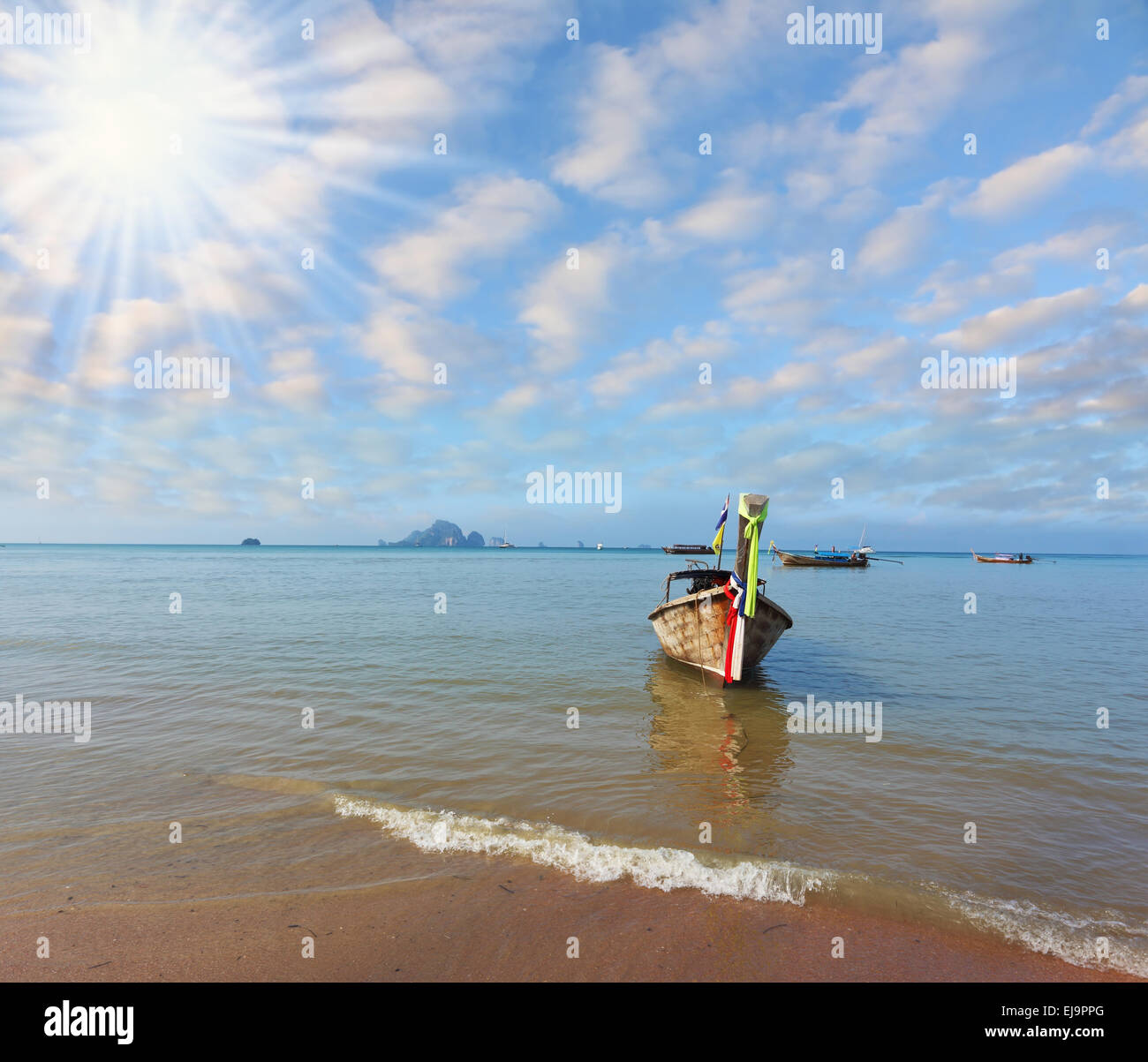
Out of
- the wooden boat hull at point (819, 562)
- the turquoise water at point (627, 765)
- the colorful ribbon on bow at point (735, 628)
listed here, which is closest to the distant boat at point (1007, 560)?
the wooden boat hull at point (819, 562)

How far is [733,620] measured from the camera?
1551 centimetres

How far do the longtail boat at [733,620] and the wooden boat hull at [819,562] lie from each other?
82524 millimetres

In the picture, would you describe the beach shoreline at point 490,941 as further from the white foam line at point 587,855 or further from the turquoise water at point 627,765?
the turquoise water at point 627,765

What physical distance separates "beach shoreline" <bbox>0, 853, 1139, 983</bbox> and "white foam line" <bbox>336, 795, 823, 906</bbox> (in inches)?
9.7

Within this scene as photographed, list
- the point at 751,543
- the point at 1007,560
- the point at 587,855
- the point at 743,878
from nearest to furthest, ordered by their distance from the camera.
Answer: the point at 743,878 < the point at 587,855 < the point at 751,543 < the point at 1007,560

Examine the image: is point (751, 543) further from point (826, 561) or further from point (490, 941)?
point (826, 561)

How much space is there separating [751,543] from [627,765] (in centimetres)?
755

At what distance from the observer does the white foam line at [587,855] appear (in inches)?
244

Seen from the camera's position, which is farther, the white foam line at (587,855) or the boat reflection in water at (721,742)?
the boat reflection in water at (721,742)

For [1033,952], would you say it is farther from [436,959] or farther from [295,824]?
[295,824]

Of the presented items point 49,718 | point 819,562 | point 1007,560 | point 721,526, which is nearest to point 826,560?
point 819,562

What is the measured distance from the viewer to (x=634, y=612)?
33.4m
